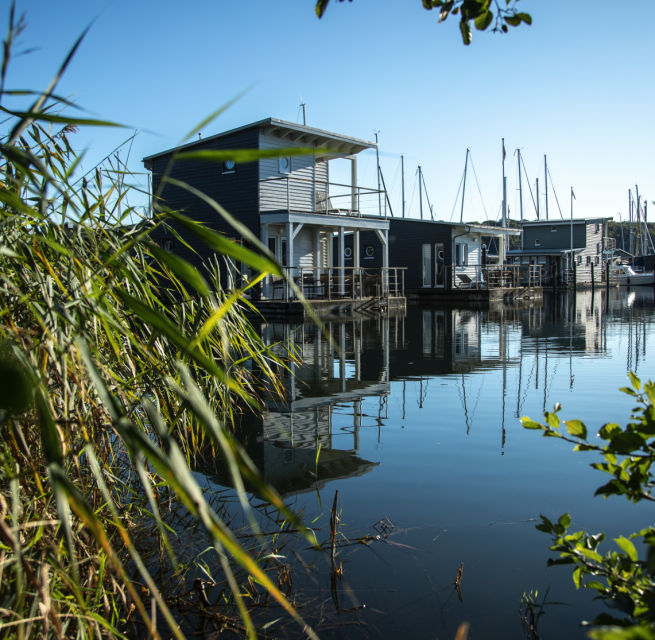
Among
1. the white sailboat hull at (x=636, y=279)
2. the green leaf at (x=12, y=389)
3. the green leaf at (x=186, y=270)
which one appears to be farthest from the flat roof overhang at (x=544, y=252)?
the green leaf at (x=12, y=389)

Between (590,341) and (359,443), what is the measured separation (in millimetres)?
9140

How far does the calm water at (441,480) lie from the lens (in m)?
2.53

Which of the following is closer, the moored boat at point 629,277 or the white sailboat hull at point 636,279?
the white sailboat hull at point 636,279

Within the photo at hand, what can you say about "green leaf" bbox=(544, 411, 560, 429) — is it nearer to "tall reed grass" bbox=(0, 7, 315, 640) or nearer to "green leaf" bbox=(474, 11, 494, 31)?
"tall reed grass" bbox=(0, 7, 315, 640)

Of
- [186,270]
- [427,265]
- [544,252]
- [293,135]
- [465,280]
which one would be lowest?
[186,270]

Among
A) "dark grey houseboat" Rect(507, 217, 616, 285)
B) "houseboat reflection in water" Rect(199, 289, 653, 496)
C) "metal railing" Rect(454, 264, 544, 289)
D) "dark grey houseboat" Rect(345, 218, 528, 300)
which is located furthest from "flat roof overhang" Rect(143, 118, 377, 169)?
"dark grey houseboat" Rect(507, 217, 616, 285)

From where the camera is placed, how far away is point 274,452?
4605 mm

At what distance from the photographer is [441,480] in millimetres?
4012

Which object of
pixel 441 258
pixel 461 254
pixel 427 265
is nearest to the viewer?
pixel 441 258

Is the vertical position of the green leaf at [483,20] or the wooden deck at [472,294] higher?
the green leaf at [483,20]

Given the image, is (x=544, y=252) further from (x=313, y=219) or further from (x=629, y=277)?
(x=313, y=219)

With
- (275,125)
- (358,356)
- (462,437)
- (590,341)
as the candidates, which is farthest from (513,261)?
(462,437)

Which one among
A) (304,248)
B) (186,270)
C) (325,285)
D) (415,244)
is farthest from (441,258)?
(186,270)

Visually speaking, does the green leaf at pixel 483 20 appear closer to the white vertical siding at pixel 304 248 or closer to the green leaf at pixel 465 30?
the green leaf at pixel 465 30
